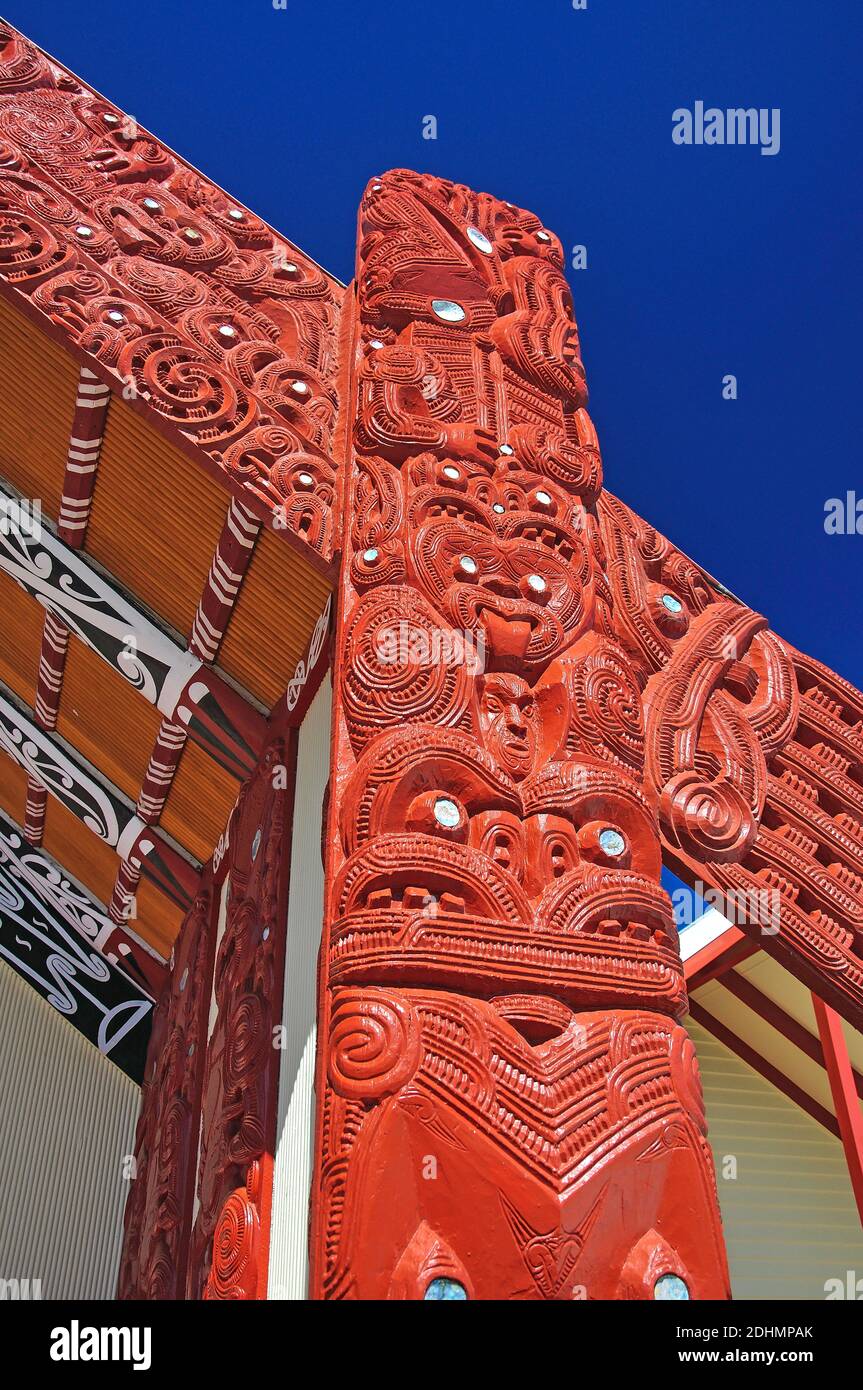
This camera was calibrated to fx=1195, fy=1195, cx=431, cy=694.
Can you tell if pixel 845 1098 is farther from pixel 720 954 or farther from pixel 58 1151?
pixel 58 1151

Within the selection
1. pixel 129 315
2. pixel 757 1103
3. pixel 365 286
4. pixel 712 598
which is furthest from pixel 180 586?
pixel 757 1103

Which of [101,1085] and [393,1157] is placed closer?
[393,1157]

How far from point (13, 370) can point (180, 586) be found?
0.69 metres

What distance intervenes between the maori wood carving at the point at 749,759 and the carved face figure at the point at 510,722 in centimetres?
31

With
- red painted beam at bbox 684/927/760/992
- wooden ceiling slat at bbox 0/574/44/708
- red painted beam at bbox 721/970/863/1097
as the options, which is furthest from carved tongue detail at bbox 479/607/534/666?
red painted beam at bbox 721/970/863/1097

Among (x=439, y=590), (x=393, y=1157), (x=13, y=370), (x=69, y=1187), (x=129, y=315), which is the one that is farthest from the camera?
(x=69, y=1187)

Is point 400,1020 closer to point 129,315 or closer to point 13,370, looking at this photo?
point 129,315

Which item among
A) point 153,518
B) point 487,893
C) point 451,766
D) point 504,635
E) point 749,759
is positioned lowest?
point 487,893

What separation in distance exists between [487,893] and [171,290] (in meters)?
1.83

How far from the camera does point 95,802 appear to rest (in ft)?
13.0

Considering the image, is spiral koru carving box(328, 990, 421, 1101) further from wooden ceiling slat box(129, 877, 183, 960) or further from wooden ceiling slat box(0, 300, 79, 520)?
wooden ceiling slat box(129, 877, 183, 960)

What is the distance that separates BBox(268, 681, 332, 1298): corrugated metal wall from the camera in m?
2.15

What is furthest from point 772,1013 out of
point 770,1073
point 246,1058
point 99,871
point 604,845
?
point 604,845

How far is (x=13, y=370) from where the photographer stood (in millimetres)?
3053
